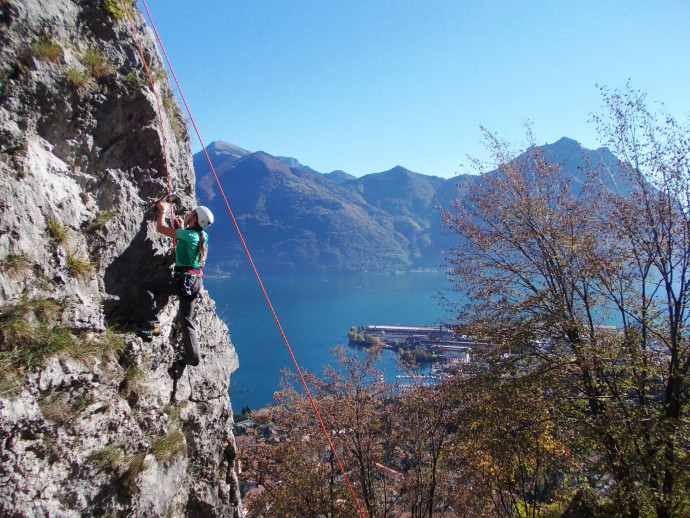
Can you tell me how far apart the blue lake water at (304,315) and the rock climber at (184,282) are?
7586mm

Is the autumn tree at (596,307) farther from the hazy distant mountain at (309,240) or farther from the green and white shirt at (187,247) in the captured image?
the hazy distant mountain at (309,240)

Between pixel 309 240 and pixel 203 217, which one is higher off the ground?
pixel 309 240

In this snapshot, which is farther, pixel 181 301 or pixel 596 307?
pixel 596 307

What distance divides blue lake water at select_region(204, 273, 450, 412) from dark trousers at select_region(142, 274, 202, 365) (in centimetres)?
756

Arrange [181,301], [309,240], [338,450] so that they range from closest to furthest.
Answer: [181,301] < [338,450] < [309,240]

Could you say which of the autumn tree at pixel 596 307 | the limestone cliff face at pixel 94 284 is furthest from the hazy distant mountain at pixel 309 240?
the limestone cliff face at pixel 94 284

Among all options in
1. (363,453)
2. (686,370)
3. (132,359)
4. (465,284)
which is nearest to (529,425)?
(686,370)

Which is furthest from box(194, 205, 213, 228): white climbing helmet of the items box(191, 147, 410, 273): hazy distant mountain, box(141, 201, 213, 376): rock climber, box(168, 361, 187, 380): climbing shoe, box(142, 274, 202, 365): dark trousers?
box(191, 147, 410, 273): hazy distant mountain

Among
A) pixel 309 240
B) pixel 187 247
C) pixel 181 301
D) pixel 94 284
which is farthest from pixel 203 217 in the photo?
pixel 309 240

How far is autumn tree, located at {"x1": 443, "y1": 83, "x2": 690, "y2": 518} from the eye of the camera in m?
7.20

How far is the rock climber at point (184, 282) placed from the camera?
16.5ft

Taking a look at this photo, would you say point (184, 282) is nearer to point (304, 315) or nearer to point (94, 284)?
point (94, 284)

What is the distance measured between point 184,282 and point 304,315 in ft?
234

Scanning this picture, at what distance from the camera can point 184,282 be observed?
508 centimetres
